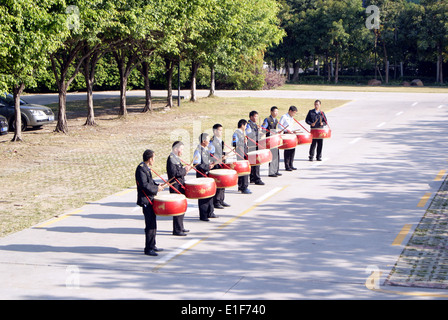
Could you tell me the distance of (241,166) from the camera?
14391mm

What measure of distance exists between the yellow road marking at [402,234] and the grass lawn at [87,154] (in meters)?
7.24

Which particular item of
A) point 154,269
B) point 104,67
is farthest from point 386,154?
point 104,67

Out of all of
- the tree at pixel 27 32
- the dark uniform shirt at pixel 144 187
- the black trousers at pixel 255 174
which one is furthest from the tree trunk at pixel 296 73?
the dark uniform shirt at pixel 144 187

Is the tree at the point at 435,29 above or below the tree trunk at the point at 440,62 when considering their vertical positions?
above

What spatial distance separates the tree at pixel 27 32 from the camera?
17.9 meters

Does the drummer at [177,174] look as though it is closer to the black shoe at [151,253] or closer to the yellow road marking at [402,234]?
the black shoe at [151,253]

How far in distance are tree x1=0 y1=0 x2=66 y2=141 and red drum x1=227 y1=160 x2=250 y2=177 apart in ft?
25.8

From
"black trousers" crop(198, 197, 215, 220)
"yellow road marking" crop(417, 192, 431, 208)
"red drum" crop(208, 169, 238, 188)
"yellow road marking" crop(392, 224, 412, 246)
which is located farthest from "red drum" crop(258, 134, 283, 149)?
"yellow road marking" crop(392, 224, 412, 246)

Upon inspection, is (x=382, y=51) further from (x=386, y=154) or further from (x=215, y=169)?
(x=215, y=169)

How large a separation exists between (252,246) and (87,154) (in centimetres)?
1199

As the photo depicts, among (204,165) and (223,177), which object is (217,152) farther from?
(223,177)

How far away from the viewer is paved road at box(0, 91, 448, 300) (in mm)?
9320

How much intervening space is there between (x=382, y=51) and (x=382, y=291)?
64.9 meters

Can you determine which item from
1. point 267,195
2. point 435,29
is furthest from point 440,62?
point 267,195
